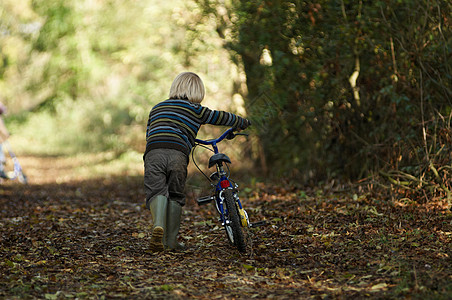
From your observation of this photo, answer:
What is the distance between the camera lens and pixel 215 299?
396cm

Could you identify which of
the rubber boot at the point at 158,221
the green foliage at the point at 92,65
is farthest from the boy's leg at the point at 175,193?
the green foliage at the point at 92,65

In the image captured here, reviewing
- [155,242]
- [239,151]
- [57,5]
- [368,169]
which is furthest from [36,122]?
[155,242]

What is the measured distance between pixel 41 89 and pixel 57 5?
10.6 feet

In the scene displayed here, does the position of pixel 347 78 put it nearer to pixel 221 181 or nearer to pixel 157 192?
pixel 221 181

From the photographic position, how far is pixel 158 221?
5.26 metres

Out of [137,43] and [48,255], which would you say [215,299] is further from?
[137,43]

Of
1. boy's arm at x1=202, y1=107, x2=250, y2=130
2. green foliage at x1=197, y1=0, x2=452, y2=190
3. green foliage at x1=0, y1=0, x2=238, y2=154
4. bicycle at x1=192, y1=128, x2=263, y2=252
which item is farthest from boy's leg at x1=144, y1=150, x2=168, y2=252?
green foliage at x1=0, y1=0, x2=238, y2=154

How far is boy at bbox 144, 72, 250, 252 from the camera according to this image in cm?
532

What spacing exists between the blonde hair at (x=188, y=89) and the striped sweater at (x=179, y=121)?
0.08 metres

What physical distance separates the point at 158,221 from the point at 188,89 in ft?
4.27

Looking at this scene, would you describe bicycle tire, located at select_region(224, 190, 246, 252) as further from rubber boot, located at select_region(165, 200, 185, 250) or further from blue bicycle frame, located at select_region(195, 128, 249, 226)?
rubber boot, located at select_region(165, 200, 185, 250)

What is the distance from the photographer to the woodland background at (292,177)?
448 cm

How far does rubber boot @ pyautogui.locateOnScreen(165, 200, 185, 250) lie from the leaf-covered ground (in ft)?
0.63

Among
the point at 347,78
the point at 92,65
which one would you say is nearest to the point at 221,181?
the point at 347,78
